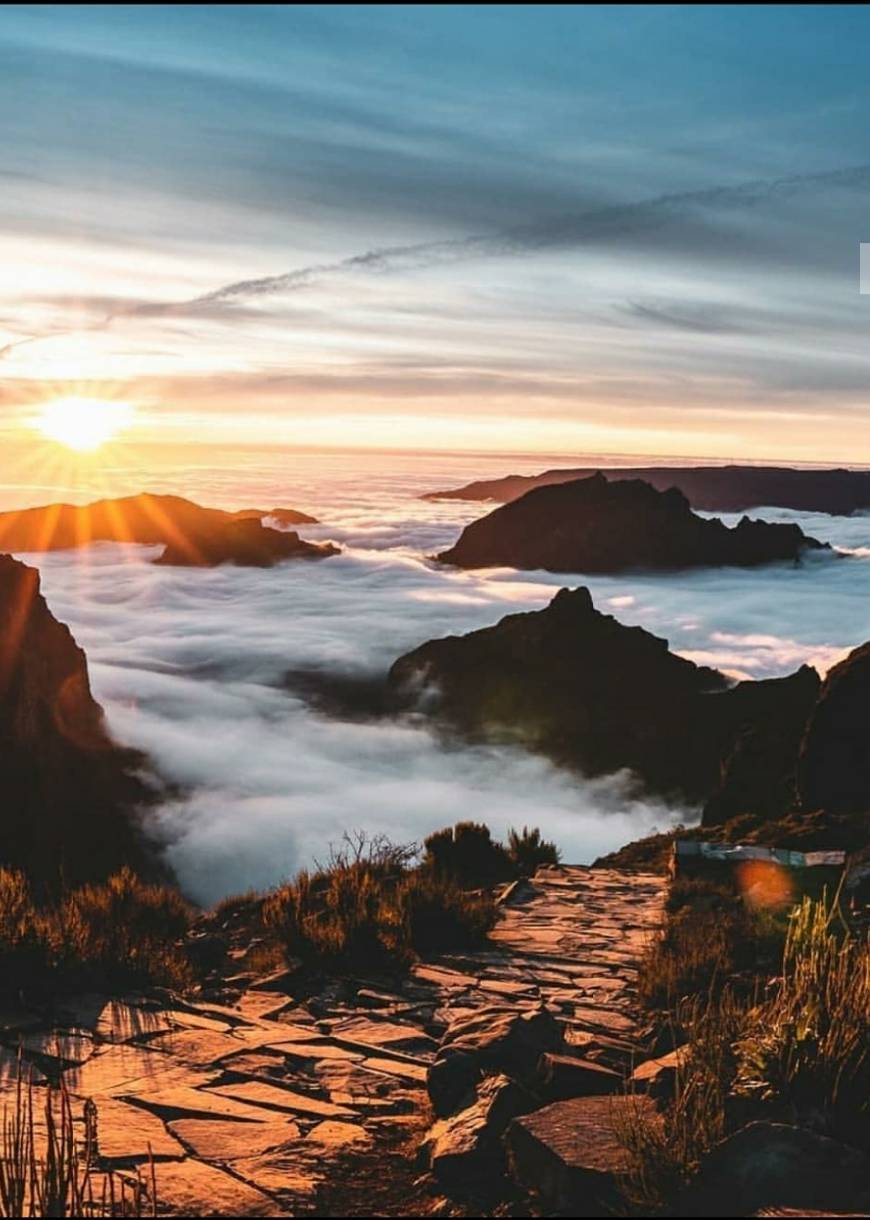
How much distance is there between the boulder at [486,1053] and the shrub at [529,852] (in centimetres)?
975

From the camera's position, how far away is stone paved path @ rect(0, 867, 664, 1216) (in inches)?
180

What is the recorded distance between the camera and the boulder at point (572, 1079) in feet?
15.9

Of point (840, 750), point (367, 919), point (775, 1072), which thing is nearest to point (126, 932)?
point (367, 919)

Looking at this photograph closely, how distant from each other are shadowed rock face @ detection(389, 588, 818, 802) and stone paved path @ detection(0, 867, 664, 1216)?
338 ft

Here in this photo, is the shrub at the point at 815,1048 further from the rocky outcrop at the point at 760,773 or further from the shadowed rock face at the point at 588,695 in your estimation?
the shadowed rock face at the point at 588,695

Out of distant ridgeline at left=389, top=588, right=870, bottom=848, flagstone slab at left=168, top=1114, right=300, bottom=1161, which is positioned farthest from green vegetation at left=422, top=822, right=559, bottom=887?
distant ridgeline at left=389, top=588, right=870, bottom=848

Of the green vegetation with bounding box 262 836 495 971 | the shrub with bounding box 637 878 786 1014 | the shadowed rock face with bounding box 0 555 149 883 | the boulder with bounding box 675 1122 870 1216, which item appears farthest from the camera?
the shadowed rock face with bounding box 0 555 149 883

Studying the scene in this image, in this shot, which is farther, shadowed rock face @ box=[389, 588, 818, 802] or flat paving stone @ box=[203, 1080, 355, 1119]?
shadowed rock face @ box=[389, 588, 818, 802]

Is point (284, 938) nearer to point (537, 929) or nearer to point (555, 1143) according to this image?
point (537, 929)

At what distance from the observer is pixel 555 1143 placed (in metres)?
4.01

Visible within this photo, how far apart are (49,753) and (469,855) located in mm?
72665

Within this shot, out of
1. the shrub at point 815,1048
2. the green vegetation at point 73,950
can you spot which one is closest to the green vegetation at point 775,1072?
the shrub at point 815,1048

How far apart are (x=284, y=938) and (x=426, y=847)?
6.34 m

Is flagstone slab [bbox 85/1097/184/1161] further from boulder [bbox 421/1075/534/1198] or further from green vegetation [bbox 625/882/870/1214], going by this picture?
green vegetation [bbox 625/882/870/1214]
